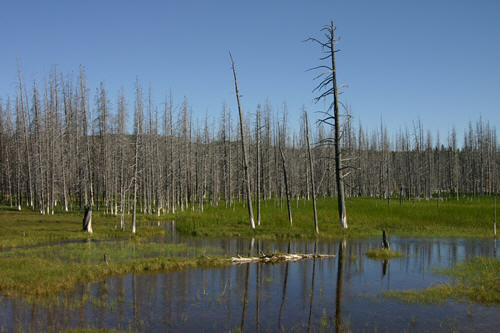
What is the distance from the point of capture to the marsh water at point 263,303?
11172 millimetres

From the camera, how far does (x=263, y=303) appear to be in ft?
43.8

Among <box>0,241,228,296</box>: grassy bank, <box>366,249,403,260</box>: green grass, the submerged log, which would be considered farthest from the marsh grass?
<box>366,249,403,260</box>: green grass

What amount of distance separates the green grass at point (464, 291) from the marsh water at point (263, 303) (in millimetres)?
488

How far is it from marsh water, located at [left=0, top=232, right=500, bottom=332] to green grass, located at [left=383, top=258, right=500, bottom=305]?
0.49 metres

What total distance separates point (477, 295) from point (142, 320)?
34.9 feet

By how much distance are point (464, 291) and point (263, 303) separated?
6.89m

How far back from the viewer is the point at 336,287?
15445 millimetres

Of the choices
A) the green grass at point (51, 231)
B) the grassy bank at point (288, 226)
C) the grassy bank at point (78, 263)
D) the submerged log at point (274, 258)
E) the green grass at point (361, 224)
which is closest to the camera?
the grassy bank at point (78, 263)

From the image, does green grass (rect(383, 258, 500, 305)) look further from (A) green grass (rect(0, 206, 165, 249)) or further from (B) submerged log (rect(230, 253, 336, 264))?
(A) green grass (rect(0, 206, 165, 249))

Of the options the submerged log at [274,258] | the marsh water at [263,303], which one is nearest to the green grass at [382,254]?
the marsh water at [263,303]

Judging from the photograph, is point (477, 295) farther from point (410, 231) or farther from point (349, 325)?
point (410, 231)

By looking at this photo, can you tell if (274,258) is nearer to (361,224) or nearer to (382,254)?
(382,254)

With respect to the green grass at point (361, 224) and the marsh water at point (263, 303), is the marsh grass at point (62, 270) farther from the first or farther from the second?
the green grass at point (361, 224)

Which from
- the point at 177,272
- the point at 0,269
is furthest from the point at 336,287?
the point at 0,269
